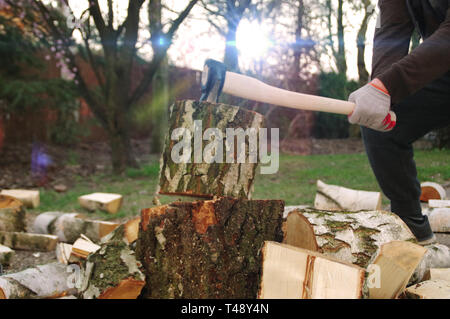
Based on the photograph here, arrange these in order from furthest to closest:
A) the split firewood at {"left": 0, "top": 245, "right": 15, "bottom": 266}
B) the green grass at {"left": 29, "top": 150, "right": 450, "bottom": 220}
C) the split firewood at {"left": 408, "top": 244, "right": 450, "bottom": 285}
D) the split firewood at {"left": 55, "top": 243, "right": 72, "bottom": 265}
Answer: the green grass at {"left": 29, "top": 150, "right": 450, "bottom": 220} < the split firewood at {"left": 0, "top": 245, "right": 15, "bottom": 266} < the split firewood at {"left": 55, "top": 243, "right": 72, "bottom": 265} < the split firewood at {"left": 408, "top": 244, "right": 450, "bottom": 285}

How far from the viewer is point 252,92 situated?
1.89 m

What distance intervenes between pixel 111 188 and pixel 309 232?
174 inches

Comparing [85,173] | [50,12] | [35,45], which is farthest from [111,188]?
[35,45]

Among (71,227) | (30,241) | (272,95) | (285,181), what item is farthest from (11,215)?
(285,181)

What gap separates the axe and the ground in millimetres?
1375

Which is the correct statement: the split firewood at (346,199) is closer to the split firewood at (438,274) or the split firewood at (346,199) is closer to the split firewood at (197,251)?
the split firewood at (438,274)

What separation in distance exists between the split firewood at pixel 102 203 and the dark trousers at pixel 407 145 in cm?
282

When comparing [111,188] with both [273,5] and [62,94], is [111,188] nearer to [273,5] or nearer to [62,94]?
[62,94]

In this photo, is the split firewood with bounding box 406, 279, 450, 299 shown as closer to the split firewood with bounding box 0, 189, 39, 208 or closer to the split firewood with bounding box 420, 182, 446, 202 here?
the split firewood with bounding box 420, 182, 446, 202

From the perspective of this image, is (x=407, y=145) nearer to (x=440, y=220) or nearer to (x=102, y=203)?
(x=440, y=220)

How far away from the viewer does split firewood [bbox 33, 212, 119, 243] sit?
298 centimetres

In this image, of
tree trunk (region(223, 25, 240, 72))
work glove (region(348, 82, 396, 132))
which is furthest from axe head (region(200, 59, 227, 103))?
tree trunk (region(223, 25, 240, 72))

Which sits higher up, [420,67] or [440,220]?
Result: [420,67]

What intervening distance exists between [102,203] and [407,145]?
306cm
